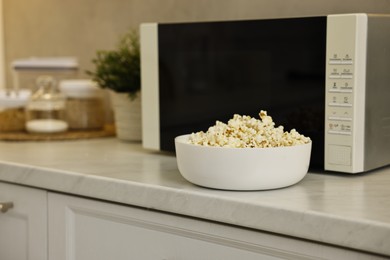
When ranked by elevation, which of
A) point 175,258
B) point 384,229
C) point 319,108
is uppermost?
point 319,108

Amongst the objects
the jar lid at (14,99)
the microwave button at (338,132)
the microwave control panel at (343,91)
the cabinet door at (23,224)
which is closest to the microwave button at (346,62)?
the microwave control panel at (343,91)

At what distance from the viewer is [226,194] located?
98 cm

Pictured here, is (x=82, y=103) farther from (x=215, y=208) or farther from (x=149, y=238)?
(x=215, y=208)

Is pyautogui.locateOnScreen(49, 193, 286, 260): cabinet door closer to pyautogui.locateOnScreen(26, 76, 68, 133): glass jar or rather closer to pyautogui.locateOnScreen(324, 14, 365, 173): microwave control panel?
pyautogui.locateOnScreen(324, 14, 365, 173): microwave control panel

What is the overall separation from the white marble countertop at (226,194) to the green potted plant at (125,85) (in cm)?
15

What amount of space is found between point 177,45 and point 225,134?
0.37m

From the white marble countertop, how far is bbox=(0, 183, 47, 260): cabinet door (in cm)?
3

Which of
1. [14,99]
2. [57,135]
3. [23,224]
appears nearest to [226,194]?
[23,224]

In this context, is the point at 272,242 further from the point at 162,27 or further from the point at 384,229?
the point at 162,27

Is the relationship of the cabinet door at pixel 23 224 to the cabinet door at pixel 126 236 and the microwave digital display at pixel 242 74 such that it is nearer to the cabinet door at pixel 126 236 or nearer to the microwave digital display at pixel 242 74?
the cabinet door at pixel 126 236

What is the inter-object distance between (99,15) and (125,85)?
16.1 inches

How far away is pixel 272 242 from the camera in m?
0.92

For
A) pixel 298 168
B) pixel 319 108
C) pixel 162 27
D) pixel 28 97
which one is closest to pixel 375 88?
pixel 319 108

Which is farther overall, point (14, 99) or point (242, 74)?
point (14, 99)
